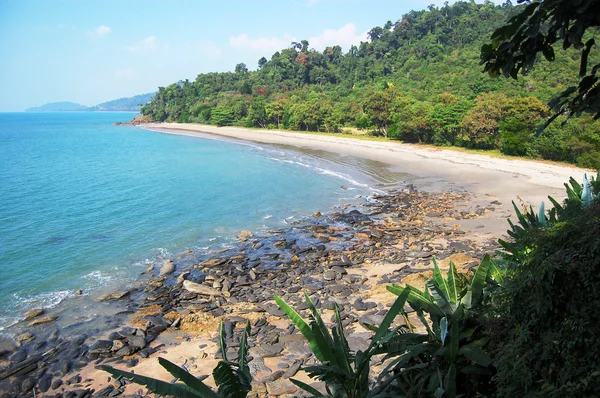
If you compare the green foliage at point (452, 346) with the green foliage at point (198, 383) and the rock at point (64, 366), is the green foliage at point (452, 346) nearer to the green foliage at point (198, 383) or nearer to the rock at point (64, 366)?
the green foliage at point (198, 383)

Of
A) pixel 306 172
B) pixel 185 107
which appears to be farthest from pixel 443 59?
pixel 185 107

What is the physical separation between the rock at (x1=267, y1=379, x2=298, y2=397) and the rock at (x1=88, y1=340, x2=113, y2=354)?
18.6 feet

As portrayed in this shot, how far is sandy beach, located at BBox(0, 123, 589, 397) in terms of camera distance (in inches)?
460

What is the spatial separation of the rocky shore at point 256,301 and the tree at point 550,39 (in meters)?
8.66

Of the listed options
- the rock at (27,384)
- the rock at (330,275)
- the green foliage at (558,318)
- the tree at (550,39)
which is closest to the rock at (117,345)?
the rock at (27,384)

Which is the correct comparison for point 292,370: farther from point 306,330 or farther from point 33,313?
point 33,313

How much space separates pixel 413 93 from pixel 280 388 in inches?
2801

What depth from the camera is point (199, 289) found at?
16.6 metres

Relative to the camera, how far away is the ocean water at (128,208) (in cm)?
1983

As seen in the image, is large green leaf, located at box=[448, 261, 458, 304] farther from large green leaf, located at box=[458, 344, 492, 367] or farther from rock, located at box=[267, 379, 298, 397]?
rock, located at box=[267, 379, 298, 397]

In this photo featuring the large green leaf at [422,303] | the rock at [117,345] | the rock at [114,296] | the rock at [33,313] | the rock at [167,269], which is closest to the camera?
the large green leaf at [422,303]

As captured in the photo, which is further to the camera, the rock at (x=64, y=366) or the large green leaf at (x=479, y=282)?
the rock at (x=64, y=366)

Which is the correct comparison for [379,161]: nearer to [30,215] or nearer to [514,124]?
[514,124]

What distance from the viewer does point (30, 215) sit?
30172 millimetres
